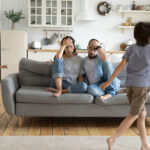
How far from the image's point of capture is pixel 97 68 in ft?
12.4

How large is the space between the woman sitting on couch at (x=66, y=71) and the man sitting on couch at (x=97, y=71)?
106mm

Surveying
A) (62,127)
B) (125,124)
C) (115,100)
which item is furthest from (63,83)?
(125,124)

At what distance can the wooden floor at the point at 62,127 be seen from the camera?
132 inches

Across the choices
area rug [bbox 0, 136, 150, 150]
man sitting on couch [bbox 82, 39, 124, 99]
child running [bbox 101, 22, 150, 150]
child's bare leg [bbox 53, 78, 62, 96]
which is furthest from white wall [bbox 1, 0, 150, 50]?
child running [bbox 101, 22, 150, 150]

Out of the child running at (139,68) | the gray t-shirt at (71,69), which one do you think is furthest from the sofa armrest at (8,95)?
the child running at (139,68)

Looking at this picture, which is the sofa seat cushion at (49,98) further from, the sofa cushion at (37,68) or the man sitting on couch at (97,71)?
the sofa cushion at (37,68)

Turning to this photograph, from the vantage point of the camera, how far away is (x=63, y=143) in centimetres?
296

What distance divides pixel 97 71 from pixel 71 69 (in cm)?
36

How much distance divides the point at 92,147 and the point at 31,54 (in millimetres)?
4638

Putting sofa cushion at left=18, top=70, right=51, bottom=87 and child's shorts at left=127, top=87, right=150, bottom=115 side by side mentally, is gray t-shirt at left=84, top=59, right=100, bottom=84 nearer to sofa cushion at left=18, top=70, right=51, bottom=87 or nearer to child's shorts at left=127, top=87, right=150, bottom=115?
sofa cushion at left=18, top=70, right=51, bottom=87

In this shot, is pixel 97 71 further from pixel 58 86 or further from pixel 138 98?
pixel 138 98

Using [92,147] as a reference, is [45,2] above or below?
above

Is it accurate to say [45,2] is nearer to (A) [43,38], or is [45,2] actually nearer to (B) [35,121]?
(A) [43,38]

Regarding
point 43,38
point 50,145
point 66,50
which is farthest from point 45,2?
point 50,145
